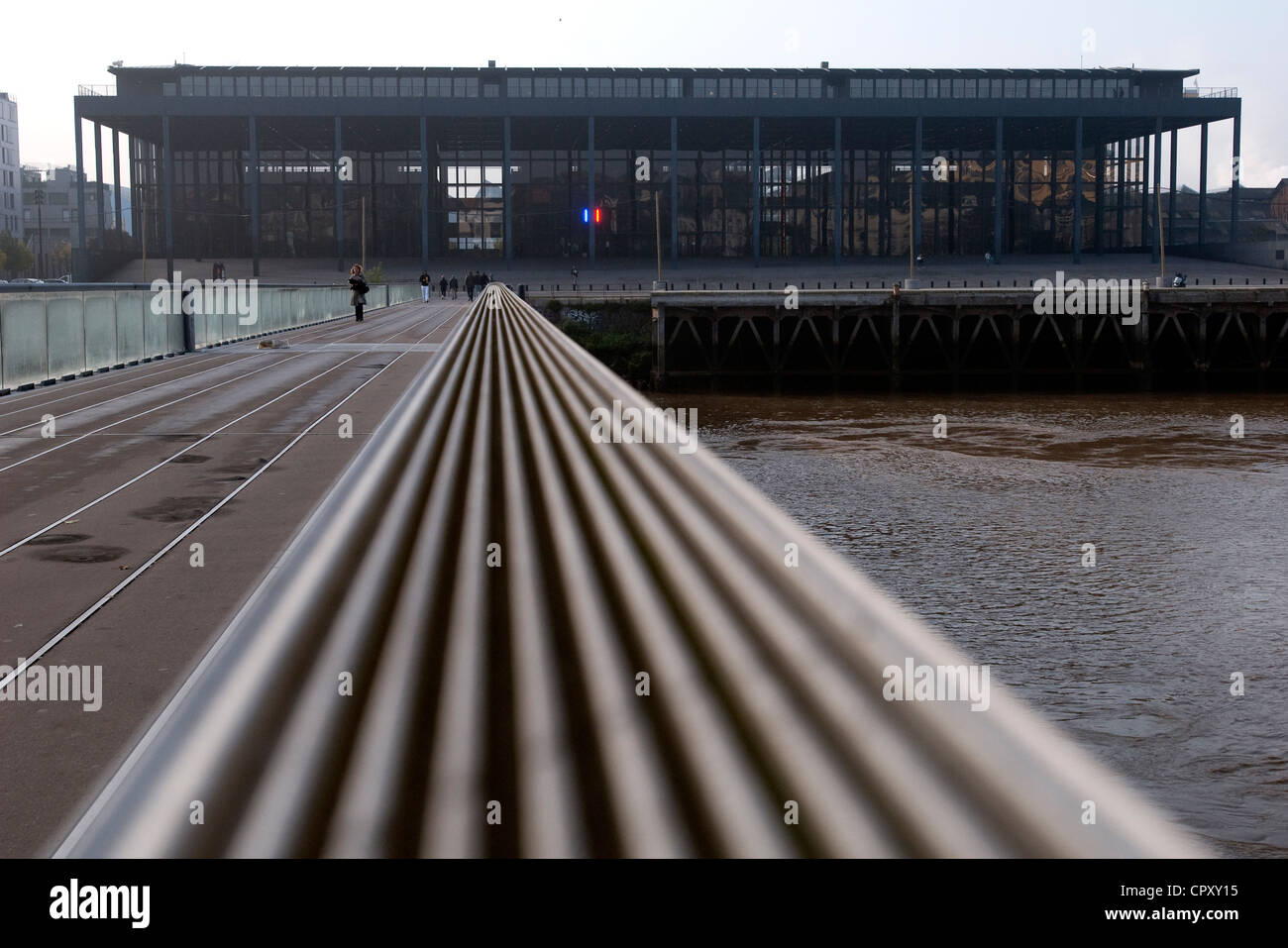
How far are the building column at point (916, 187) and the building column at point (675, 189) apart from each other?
571 inches

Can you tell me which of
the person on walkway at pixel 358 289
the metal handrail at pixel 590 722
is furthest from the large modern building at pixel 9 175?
the metal handrail at pixel 590 722

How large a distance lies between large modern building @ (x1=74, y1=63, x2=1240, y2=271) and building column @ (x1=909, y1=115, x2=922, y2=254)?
58cm

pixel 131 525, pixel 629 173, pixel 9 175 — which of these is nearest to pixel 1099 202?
pixel 629 173

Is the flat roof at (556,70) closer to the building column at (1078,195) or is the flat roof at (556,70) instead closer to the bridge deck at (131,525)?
the building column at (1078,195)

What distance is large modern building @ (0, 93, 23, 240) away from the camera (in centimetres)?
14250

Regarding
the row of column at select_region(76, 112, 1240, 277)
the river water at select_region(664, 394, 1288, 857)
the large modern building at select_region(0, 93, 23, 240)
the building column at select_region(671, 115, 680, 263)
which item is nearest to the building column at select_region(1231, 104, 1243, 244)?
the row of column at select_region(76, 112, 1240, 277)

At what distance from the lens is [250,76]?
90.4m

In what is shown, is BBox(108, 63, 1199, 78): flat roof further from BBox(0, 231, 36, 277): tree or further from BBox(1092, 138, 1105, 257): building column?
BBox(0, 231, 36, 277): tree

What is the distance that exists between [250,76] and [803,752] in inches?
3742

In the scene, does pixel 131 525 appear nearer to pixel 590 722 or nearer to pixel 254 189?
pixel 590 722

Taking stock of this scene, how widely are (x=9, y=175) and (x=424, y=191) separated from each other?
8252 centimetres

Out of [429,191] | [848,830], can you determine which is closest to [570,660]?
[848,830]
